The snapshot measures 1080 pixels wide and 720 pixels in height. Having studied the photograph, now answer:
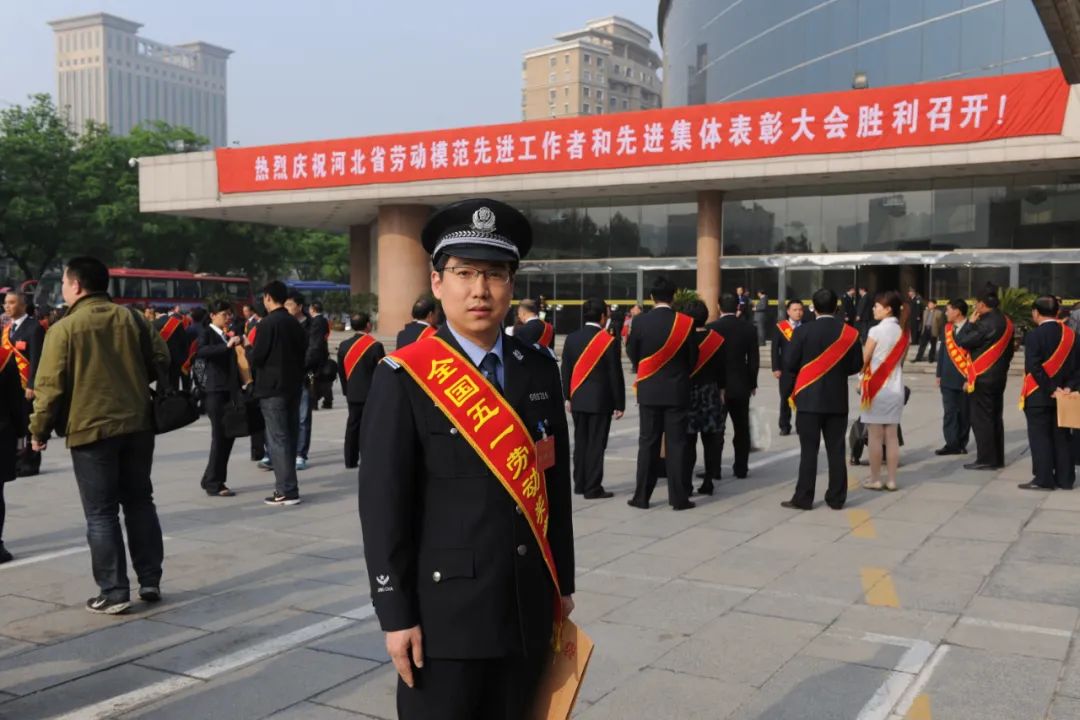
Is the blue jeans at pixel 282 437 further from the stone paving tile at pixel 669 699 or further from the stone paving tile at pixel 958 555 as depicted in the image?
the stone paving tile at pixel 958 555

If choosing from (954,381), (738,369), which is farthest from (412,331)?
(954,381)

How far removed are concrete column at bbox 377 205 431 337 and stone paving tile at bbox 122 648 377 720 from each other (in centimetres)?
2549

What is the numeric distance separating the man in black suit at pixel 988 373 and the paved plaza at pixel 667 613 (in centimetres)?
125

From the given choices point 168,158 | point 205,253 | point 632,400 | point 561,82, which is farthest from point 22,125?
point 561,82

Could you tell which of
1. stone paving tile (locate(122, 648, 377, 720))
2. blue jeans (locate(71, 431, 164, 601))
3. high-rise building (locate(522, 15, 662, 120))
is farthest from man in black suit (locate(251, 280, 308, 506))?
high-rise building (locate(522, 15, 662, 120))

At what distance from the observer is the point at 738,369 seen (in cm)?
938

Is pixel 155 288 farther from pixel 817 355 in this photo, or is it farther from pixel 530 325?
pixel 817 355

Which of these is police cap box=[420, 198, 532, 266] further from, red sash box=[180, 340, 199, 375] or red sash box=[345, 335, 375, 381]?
red sash box=[180, 340, 199, 375]

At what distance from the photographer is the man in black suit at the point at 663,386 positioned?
298 inches

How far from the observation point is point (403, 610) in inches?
90.0

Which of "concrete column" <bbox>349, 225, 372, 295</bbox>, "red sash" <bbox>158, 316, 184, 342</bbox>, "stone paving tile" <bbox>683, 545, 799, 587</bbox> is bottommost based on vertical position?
"stone paving tile" <bbox>683, 545, 799, 587</bbox>

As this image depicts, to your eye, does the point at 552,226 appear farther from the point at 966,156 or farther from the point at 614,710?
the point at 614,710

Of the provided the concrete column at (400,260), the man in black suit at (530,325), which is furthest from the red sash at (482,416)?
the concrete column at (400,260)

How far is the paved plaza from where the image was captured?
3.97m
